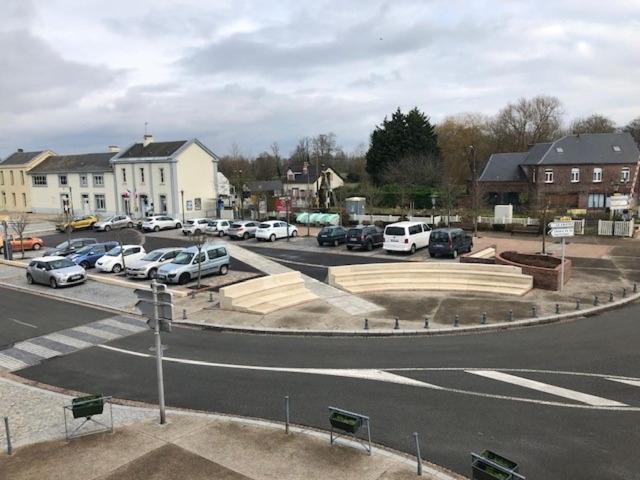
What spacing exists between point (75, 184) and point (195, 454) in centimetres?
6427

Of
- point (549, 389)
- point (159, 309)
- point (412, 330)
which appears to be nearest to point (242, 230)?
point (412, 330)

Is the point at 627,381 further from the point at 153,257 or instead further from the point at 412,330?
the point at 153,257

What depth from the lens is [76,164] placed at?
2643 inches

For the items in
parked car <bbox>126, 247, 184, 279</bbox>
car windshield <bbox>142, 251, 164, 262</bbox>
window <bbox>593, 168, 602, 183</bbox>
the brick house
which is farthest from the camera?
window <bbox>593, 168, 602, 183</bbox>

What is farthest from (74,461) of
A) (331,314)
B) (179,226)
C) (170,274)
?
(179,226)

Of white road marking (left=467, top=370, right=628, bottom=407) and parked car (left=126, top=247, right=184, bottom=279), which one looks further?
parked car (left=126, top=247, right=184, bottom=279)

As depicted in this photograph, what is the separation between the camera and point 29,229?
52438 mm

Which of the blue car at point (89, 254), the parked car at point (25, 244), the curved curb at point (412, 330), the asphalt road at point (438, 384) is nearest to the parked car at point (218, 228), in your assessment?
the parked car at point (25, 244)

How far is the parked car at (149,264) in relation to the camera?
86.3 ft

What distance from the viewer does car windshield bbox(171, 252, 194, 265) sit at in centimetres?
2521

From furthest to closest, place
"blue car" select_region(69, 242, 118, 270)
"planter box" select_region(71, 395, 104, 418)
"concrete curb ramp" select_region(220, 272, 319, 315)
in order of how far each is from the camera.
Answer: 1. "blue car" select_region(69, 242, 118, 270)
2. "concrete curb ramp" select_region(220, 272, 319, 315)
3. "planter box" select_region(71, 395, 104, 418)

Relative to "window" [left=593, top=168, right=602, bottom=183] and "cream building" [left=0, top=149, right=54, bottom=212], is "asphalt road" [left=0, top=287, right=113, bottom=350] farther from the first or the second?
"cream building" [left=0, top=149, right=54, bottom=212]

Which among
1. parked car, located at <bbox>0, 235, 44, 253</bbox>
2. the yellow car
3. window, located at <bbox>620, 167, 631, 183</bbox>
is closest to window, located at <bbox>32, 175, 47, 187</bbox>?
the yellow car

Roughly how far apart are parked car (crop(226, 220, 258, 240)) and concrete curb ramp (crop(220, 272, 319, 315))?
70.9 ft
